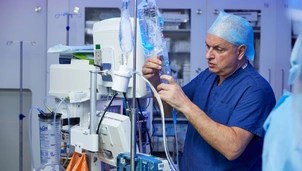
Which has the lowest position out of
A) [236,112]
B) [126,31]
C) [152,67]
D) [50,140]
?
[50,140]

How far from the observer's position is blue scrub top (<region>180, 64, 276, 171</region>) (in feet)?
5.07

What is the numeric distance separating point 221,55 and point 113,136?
542 millimetres

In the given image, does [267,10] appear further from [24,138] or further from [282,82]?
[24,138]

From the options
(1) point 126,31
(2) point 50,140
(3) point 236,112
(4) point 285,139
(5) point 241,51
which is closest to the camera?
(4) point 285,139

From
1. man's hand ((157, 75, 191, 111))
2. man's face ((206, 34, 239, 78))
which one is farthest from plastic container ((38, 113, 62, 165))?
man's face ((206, 34, 239, 78))

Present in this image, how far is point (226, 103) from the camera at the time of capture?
166 centimetres

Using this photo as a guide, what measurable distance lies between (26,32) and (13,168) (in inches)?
47.4

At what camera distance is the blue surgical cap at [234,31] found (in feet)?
5.40

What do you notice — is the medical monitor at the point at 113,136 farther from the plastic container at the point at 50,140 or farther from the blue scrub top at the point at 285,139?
the blue scrub top at the point at 285,139

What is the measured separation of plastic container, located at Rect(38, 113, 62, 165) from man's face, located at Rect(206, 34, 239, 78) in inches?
29.8

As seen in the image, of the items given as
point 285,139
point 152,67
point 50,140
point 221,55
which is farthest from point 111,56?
point 285,139

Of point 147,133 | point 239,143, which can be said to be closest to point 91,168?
point 147,133

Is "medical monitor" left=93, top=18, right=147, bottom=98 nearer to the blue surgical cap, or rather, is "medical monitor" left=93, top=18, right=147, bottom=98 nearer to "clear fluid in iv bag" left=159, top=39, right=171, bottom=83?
"clear fluid in iv bag" left=159, top=39, right=171, bottom=83

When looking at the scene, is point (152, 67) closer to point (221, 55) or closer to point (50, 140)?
point (221, 55)
